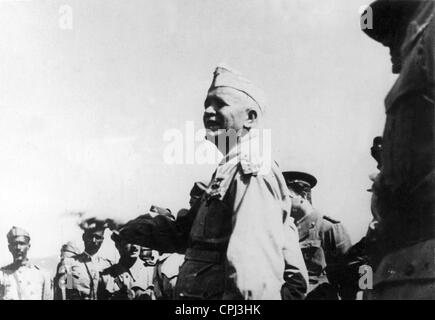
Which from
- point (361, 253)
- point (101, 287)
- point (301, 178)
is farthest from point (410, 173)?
point (101, 287)

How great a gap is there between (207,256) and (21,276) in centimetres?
202

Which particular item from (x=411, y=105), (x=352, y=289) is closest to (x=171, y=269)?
(x=352, y=289)

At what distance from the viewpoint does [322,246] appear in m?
5.85

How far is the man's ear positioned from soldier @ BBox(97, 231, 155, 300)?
6.35 feet

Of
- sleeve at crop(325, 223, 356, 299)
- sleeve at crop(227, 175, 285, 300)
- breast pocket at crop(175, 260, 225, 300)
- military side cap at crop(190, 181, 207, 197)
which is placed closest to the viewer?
sleeve at crop(227, 175, 285, 300)

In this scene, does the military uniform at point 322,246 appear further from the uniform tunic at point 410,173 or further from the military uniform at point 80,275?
the military uniform at point 80,275

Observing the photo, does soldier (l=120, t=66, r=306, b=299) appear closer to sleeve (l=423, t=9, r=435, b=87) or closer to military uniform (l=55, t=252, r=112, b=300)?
sleeve (l=423, t=9, r=435, b=87)

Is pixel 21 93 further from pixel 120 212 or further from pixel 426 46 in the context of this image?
pixel 426 46

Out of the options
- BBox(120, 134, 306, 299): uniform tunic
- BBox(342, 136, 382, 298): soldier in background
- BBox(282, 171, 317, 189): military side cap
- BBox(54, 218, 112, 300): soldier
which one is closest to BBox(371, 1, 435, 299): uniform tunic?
BBox(342, 136, 382, 298): soldier in background

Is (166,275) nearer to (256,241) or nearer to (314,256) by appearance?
(314,256)

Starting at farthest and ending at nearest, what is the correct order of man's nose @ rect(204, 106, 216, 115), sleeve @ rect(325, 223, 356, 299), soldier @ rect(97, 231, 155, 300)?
1. soldier @ rect(97, 231, 155, 300)
2. sleeve @ rect(325, 223, 356, 299)
3. man's nose @ rect(204, 106, 216, 115)

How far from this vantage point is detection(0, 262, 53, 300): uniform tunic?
5.89 meters

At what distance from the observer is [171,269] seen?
6.38 meters

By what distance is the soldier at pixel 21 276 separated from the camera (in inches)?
230
